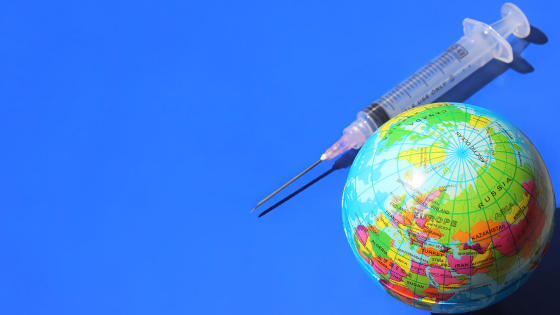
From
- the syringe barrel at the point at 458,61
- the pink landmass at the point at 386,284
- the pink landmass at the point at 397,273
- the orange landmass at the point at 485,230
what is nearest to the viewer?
the orange landmass at the point at 485,230

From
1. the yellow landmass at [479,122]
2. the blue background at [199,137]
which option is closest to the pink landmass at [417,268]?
the yellow landmass at [479,122]

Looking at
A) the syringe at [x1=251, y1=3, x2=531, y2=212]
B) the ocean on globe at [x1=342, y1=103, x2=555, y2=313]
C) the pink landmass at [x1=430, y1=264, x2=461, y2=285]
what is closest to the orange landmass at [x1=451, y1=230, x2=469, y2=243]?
the ocean on globe at [x1=342, y1=103, x2=555, y2=313]

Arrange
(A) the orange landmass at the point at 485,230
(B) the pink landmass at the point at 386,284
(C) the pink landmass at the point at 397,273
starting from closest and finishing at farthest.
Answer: (A) the orange landmass at the point at 485,230
(C) the pink landmass at the point at 397,273
(B) the pink landmass at the point at 386,284

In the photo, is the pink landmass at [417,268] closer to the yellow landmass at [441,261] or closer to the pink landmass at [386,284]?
the yellow landmass at [441,261]

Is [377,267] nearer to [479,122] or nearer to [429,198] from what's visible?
[429,198]

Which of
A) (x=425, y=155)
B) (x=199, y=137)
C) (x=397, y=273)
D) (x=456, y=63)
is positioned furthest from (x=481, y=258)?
(x=199, y=137)

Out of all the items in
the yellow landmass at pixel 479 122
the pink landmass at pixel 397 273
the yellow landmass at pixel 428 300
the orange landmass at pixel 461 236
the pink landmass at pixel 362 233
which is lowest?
the yellow landmass at pixel 428 300

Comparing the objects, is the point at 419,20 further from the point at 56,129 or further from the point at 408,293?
the point at 56,129
